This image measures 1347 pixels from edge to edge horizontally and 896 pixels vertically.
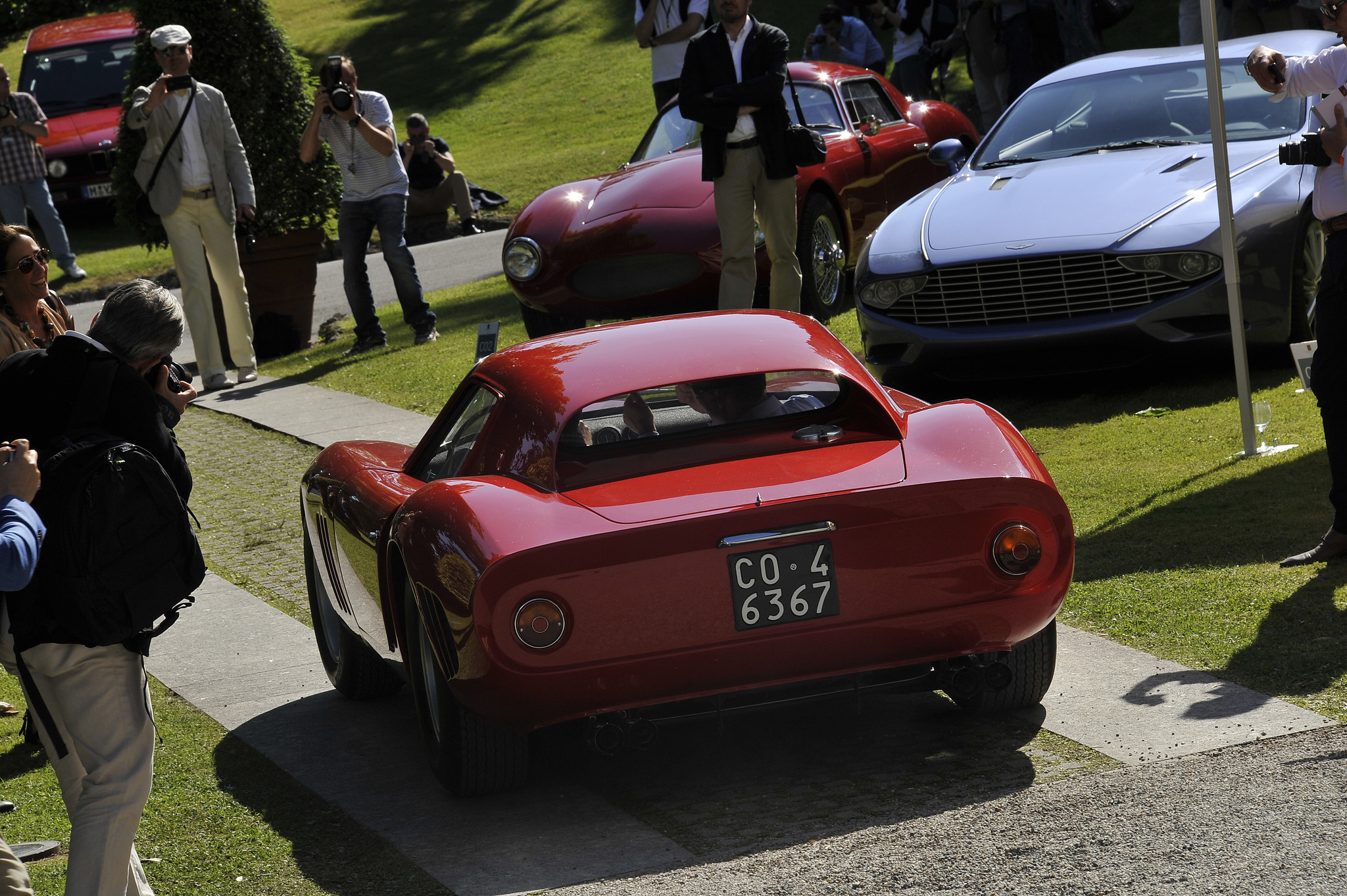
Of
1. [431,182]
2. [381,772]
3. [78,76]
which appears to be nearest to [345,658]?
[381,772]

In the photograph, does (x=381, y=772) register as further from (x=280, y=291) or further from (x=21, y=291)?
(x=280, y=291)

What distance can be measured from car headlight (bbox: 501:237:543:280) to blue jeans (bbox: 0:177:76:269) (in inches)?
374

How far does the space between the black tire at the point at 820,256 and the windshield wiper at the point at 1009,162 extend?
151 centimetres

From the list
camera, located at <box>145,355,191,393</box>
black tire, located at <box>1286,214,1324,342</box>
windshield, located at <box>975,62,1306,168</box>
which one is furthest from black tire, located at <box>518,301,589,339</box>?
camera, located at <box>145,355,191,393</box>

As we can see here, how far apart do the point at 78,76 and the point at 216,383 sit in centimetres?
1292

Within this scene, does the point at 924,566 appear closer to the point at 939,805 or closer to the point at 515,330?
the point at 939,805

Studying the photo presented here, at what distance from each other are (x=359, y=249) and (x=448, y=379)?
6.32 feet

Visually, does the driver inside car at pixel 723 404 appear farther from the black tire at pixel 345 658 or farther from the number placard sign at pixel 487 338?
the number placard sign at pixel 487 338

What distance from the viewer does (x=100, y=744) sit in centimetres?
368

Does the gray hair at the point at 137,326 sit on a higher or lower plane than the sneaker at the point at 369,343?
higher

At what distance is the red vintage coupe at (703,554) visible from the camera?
4.16 meters

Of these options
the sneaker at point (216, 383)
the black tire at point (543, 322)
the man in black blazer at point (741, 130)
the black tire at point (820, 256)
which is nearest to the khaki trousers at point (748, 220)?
the man in black blazer at point (741, 130)

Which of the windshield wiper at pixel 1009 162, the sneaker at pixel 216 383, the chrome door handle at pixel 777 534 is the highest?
the chrome door handle at pixel 777 534

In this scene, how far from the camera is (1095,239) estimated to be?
8273 millimetres
